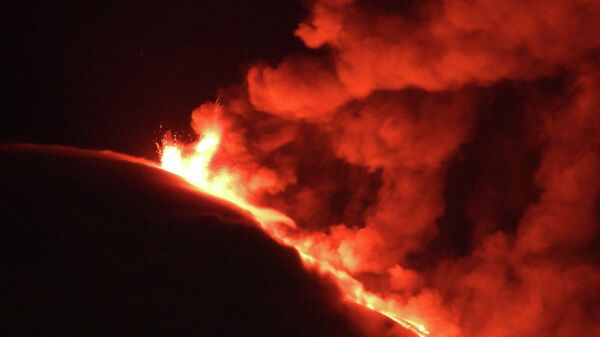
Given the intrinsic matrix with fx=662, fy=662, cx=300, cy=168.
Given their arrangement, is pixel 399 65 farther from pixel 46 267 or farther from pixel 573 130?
pixel 46 267

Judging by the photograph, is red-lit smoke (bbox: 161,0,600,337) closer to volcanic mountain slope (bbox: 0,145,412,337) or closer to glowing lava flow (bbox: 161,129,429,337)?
glowing lava flow (bbox: 161,129,429,337)

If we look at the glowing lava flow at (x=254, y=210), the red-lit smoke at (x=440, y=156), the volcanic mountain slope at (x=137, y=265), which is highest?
the red-lit smoke at (x=440, y=156)

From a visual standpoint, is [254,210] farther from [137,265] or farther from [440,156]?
[440,156]

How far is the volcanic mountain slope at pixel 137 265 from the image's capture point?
8.39 ft

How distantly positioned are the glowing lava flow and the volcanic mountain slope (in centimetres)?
23

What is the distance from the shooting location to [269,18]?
5.50 metres

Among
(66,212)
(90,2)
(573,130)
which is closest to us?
(66,212)

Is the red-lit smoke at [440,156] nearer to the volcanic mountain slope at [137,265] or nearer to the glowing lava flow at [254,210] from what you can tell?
the glowing lava flow at [254,210]

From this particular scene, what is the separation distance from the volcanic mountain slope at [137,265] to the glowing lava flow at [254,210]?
0.74ft

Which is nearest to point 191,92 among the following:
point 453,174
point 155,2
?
point 155,2

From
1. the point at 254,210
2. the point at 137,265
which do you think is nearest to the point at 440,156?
the point at 254,210

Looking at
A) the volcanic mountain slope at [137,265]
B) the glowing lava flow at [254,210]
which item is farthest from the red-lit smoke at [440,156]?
the volcanic mountain slope at [137,265]

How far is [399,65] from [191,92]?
1.74 metres

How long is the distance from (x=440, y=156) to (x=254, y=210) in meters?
1.91
